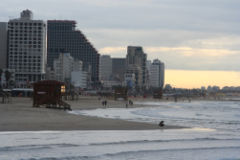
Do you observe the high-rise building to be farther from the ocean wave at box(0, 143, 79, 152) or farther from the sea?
the ocean wave at box(0, 143, 79, 152)

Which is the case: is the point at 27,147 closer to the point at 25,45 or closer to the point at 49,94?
the point at 49,94

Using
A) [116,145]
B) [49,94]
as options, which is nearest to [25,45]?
[49,94]

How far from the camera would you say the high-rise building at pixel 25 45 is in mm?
189875

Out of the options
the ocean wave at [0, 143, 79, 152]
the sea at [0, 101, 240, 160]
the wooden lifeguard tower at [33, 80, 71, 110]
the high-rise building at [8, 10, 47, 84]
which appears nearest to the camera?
the sea at [0, 101, 240, 160]

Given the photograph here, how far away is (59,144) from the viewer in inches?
1055

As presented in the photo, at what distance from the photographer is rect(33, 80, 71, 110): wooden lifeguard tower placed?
208ft

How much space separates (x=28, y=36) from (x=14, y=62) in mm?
12274

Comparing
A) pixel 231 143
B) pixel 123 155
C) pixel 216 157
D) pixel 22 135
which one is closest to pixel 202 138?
pixel 231 143

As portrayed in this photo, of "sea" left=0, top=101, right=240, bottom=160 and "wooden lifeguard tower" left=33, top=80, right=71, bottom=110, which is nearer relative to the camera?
"sea" left=0, top=101, right=240, bottom=160

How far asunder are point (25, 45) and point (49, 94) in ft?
445

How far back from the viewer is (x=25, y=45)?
195 meters

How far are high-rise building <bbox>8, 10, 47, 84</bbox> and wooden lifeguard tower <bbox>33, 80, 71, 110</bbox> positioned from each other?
126 m

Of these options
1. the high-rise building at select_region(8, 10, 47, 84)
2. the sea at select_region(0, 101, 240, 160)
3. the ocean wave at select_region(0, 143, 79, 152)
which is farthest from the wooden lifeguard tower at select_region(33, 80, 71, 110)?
the high-rise building at select_region(8, 10, 47, 84)

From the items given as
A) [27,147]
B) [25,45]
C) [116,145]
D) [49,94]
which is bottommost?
[116,145]
